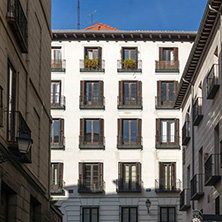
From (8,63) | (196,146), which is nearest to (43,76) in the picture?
(8,63)

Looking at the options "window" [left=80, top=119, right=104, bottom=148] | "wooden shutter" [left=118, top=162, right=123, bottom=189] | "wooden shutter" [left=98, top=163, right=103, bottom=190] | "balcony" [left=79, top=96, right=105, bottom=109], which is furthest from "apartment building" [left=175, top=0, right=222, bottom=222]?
"balcony" [left=79, top=96, right=105, bottom=109]

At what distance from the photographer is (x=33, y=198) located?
2530 centimetres

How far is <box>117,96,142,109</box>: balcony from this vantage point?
55.7 m

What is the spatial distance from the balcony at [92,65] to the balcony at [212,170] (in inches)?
1085

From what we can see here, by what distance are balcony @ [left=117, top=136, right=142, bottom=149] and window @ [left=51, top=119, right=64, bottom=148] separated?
14.4 ft

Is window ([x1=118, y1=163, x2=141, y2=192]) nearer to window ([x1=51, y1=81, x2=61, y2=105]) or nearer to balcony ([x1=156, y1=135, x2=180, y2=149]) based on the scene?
balcony ([x1=156, y1=135, x2=180, y2=149])

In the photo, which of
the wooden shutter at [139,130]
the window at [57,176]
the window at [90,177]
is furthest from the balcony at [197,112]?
the window at [57,176]

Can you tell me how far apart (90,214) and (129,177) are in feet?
13.4

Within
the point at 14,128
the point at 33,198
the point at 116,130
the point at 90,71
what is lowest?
the point at 33,198

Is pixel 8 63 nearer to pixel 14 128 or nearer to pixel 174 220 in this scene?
pixel 14 128

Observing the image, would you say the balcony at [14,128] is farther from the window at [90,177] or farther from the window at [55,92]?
the window at [55,92]

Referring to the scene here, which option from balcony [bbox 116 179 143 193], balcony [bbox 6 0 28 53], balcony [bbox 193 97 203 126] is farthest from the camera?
A: balcony [bbox 116 179 143 193]

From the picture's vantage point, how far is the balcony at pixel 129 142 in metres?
55.0

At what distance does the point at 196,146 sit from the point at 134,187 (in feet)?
62.9
